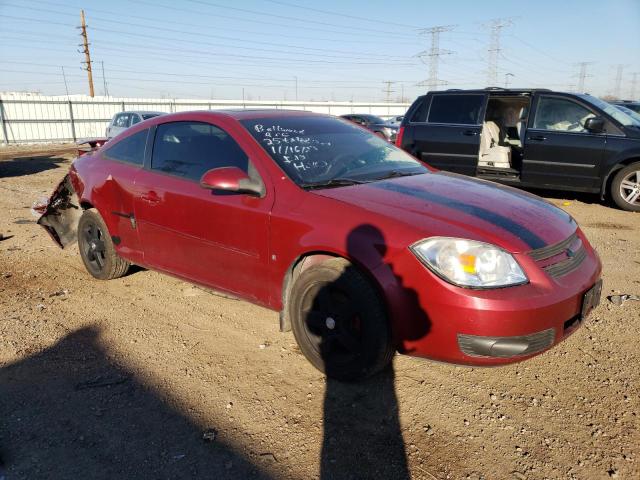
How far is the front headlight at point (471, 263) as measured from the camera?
2.41 m

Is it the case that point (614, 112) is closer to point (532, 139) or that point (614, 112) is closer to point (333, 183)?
point (532, 139)

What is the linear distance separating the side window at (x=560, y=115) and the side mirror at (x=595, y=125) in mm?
181

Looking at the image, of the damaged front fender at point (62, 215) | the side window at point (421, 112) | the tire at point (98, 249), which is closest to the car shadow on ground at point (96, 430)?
the tire at point (98, 249)

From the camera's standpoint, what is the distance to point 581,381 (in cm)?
286

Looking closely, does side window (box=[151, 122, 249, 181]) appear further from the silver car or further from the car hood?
the silver car

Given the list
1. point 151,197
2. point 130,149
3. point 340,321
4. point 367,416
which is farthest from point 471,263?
point 130,149

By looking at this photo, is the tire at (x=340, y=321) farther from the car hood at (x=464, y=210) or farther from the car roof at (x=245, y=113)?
the car roof at (x=245, y=113)

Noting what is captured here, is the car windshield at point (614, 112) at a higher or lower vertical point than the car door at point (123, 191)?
higher

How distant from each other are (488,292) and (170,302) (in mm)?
2749

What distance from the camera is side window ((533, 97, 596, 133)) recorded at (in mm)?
7676

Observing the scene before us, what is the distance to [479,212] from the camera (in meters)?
2.78

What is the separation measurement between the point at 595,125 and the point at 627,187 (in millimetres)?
1063

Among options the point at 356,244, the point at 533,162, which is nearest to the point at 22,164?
the point at 533,162

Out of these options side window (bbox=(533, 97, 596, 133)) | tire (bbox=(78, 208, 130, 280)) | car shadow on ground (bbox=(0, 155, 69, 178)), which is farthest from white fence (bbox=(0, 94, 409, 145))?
tire (bbox=(78, 208, 130, 280))
